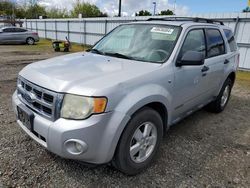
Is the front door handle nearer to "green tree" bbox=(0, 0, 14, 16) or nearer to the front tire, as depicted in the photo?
the front tire

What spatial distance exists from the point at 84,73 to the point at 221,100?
3.31m

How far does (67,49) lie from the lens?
1485 centimetres

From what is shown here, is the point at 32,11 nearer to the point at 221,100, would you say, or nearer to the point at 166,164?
the point at 221,100

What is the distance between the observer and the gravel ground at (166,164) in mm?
2436

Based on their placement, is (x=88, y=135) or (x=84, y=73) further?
(x=84, y=73)

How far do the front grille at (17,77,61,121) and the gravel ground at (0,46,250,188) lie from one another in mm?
776

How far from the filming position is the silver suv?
2012mm

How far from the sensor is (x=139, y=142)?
2.49 meters

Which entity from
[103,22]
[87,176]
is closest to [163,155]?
[87,176]

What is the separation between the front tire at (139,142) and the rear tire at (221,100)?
89.2 inches

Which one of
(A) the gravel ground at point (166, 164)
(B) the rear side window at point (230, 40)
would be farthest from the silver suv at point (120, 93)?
(B) the rear side window at point (230, 40)

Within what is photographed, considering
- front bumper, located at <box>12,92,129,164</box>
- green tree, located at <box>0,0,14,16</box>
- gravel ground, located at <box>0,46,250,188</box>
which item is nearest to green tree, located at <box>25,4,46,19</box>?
green tree, located at <box>0,0,14,16</box>

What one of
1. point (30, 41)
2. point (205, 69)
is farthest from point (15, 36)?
point (205, 69)

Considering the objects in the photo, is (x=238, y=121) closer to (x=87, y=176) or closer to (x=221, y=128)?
(x=221, y=128)
